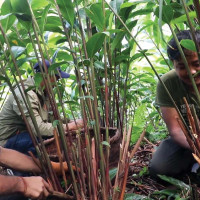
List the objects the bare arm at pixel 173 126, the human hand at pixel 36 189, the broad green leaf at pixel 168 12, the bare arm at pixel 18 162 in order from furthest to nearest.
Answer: the bare arm at pixel 173 126 < the bare arm at pixel 18 162 < the human hand at pixel 36 189 < the broad green leaf at pixel 168 12

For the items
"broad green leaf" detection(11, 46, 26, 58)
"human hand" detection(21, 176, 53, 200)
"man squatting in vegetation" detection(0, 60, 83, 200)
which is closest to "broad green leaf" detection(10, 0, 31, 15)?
"broad green leaf" detection(11, 46, 26, 58)

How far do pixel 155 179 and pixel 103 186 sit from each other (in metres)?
0.49

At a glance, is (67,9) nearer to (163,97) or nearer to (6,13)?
(6,13)

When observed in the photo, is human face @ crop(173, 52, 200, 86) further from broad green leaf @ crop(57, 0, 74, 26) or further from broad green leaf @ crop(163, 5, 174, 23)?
broad green leaf @ crop(57, 0, 74, 26)

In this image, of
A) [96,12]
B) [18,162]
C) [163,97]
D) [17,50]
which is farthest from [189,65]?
[18,162]

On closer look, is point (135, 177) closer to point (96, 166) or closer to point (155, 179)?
point (155, 179)

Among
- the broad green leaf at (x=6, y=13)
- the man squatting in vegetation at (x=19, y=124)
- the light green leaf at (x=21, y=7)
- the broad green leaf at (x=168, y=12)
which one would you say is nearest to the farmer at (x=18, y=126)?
the man squatting in vegetation at (x=19, y=124)

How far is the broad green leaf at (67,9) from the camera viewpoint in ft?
2.60

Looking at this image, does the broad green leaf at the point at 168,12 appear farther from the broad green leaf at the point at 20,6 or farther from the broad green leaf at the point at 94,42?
the broad green leaf at the point at 20,6

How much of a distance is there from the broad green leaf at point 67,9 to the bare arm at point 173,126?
0.61 metres

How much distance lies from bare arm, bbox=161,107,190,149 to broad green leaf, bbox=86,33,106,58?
54 cm

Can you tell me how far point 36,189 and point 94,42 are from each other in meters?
0.44

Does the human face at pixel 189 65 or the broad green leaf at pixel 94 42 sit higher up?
the broad green leaf at pixel 94 42

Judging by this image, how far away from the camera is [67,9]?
80 centimetres
